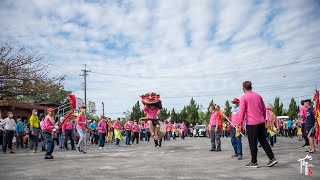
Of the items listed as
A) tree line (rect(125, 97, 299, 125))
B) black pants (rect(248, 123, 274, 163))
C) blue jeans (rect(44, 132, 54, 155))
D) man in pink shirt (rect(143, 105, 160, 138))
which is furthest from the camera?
tree line (rect(125, 97, 299, 125))

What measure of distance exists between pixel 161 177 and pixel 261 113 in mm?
3001

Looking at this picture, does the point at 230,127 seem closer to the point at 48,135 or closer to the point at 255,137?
the point at 255,137

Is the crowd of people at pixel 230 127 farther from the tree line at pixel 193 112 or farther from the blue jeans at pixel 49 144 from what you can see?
the tree line at pixel 193 112

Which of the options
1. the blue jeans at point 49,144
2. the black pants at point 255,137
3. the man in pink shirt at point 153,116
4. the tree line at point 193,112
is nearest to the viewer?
the black pants at point 255,137

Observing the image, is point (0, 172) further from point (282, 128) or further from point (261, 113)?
point (282, 128)

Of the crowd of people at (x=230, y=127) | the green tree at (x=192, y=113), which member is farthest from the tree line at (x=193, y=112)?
the crowd of people at (x=230, y=127)

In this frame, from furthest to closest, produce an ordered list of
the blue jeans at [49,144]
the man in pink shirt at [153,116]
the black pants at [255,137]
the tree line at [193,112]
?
the tree line at [193,112] < the man in pink shirt at [153,116] < the blue jeans at [49,144] < the black pants at [255,137]

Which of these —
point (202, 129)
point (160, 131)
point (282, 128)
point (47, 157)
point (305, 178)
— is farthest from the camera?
point (202, 129)

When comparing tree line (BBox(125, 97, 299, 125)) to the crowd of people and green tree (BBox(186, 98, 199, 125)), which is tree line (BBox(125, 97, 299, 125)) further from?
the crowd of people

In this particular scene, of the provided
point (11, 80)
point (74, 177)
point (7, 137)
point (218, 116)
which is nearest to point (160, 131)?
point (218, 116)

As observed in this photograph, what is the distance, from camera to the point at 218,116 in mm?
12109

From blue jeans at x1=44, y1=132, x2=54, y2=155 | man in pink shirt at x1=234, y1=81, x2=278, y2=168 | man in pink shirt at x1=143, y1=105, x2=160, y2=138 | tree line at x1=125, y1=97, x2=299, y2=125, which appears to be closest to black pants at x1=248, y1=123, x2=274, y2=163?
man in pink shirt at x1=234, y1=81, x2=278, y2=168

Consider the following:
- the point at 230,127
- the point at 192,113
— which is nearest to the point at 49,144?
the point at 230,127

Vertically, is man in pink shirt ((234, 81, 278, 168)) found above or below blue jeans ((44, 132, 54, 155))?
above
